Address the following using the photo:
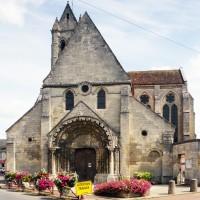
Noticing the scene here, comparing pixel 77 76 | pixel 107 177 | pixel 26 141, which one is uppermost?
pixel 77 76

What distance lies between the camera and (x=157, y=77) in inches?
1729

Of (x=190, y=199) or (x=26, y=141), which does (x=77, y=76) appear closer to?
(x=26, y=141)

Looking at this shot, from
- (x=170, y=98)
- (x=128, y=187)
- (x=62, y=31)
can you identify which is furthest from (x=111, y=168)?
(x=62, y=31)

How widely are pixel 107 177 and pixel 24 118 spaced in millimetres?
8547

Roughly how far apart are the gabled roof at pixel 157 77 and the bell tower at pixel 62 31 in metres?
9.80

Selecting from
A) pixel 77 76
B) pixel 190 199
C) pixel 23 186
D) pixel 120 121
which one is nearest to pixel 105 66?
pixel 77 76

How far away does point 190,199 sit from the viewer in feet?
59.4

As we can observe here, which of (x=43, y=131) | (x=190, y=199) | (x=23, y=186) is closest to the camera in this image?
(x=190, y=199)

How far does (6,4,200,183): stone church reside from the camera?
30.6 metres

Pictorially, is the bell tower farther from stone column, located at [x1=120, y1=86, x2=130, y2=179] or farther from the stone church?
stone column, located at [x1=120, y1=86, x2=130, y2=179]

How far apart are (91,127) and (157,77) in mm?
15114

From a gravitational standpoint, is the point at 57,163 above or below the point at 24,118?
below

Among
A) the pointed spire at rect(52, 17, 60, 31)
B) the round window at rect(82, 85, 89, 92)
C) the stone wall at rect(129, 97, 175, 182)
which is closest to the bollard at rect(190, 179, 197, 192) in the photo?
the stone wall at rect(129, 97, 175, 182)

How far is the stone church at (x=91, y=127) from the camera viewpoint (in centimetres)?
3059
